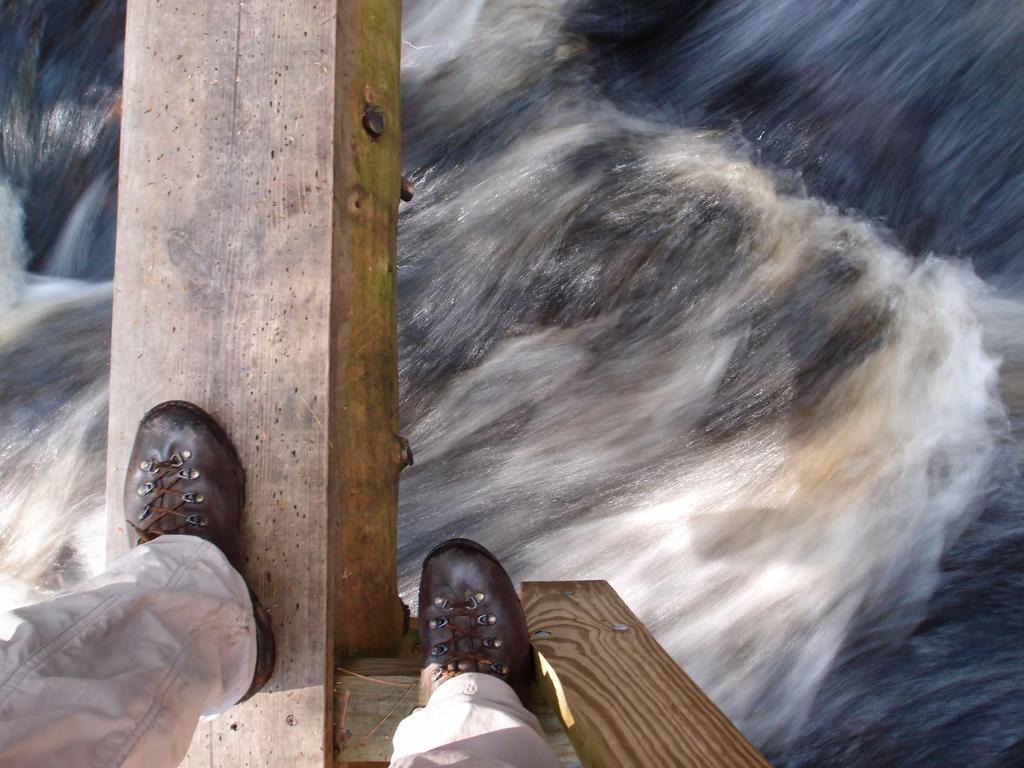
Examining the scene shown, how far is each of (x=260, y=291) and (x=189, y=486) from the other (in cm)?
40

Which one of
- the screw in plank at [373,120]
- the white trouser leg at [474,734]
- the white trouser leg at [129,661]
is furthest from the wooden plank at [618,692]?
the screw in plank at [373,120]

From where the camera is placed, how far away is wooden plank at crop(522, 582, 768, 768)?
1.02 m

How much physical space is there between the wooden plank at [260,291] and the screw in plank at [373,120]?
8 centimetres

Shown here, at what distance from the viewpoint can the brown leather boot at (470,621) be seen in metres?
1.48

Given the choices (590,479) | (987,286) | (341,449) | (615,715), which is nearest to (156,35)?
(341,449)

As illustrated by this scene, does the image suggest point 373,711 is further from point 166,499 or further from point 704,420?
point 704,420

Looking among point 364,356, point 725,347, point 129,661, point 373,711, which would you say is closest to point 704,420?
point 725,347

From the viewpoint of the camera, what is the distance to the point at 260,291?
1.61 meters

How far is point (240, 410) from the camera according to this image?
1.60 metres

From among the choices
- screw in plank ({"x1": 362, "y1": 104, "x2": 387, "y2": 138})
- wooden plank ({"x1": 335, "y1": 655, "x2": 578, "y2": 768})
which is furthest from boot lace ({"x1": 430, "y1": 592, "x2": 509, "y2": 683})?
screw in plank ({"x1": 362, "y1": 104, "x2": 387, "y2": 138})

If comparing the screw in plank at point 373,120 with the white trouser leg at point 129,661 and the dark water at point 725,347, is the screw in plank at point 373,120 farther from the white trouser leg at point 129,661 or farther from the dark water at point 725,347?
the dark water at point 725,347

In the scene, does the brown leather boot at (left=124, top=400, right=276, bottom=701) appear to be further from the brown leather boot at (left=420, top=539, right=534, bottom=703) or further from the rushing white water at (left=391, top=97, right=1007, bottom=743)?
the rushing white water at (left=391, top=97, right=1007, bottom=743)

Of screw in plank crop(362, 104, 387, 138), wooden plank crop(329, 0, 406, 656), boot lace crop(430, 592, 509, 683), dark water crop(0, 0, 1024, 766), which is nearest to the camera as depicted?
boot lace crop(430, 592, 509, 683)

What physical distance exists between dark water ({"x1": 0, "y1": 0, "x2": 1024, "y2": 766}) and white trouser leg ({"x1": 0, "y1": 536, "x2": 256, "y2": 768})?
5.47 feet
